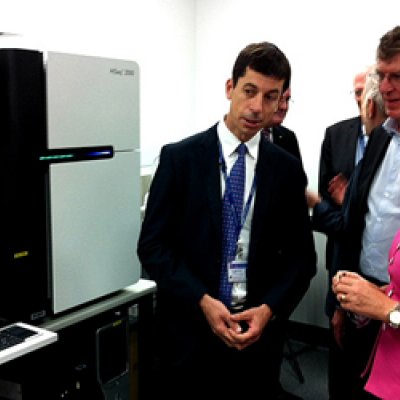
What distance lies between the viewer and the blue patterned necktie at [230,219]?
4.84ft

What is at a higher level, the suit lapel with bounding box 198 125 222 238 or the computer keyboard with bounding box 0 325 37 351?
the suit lapel with bounding box 198 125 222 238

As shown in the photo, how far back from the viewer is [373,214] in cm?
164

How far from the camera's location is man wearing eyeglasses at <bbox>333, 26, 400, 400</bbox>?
148cm

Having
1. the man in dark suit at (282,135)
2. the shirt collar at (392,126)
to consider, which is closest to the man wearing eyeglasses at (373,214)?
the shirt collar at (392,126)

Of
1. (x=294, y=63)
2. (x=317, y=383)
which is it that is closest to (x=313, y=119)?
(x=294, y=63)

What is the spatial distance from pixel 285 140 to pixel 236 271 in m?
1.54

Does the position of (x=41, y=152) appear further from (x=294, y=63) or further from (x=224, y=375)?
(x=294, y=63)

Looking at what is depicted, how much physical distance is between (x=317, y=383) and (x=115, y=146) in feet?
6.23

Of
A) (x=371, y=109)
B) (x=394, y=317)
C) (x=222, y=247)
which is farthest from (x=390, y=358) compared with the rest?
(x=371, y=109)

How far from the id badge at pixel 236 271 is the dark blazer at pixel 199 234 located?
18mm

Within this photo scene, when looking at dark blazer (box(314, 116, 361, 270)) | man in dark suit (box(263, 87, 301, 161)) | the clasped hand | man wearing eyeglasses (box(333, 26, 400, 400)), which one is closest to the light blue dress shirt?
man wearing eyeglasses (box(333, 26, 400, 400))

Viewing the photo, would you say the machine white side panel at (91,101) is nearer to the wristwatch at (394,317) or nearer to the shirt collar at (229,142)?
the shirt collar at (229,142)

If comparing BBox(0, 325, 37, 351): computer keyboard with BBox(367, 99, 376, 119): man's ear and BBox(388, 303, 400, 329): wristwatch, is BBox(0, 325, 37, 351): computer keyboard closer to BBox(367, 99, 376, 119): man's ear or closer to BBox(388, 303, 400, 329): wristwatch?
BBox(388, 303, 400, 329): wristwatch

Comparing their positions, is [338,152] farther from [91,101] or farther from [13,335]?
[13,335]
